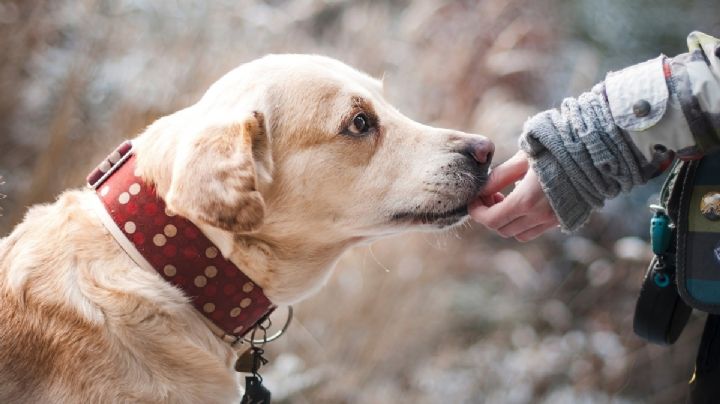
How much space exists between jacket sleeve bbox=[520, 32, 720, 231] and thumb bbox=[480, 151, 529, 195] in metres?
0.22

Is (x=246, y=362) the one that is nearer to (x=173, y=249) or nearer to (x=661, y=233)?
(x=173, y=249)

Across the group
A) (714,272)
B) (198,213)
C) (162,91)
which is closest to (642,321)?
(714,272)

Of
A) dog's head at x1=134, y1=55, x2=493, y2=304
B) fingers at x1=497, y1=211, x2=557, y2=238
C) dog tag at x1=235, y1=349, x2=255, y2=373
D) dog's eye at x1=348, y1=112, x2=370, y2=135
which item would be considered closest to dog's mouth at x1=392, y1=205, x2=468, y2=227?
dog's head at x1=134, y1=55, x2=493, y2=304

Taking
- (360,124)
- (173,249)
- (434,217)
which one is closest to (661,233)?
(434,217)

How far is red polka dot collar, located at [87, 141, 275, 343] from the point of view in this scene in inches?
67.1

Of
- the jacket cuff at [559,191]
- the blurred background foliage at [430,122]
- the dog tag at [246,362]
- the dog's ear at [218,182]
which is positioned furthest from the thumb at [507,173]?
the blurred background foliage at [430,122]

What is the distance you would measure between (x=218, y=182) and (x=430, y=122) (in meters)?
2.19

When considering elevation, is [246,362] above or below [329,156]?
below

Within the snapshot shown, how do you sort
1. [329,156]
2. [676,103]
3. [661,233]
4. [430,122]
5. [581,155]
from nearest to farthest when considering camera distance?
1. [676,103]
2. [581,155]
3. [661,233]
4. [329,156]
5. [430,122]

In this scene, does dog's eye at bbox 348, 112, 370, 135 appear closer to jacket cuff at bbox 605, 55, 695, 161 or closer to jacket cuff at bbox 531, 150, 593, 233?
jacket cuff at bbox 531, 150, 593, 233

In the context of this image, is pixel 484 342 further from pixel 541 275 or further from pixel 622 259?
pixel 622 259

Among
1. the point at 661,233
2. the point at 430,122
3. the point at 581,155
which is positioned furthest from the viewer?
the point at 430,122

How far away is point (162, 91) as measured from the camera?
3707mm

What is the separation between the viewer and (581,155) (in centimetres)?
164
